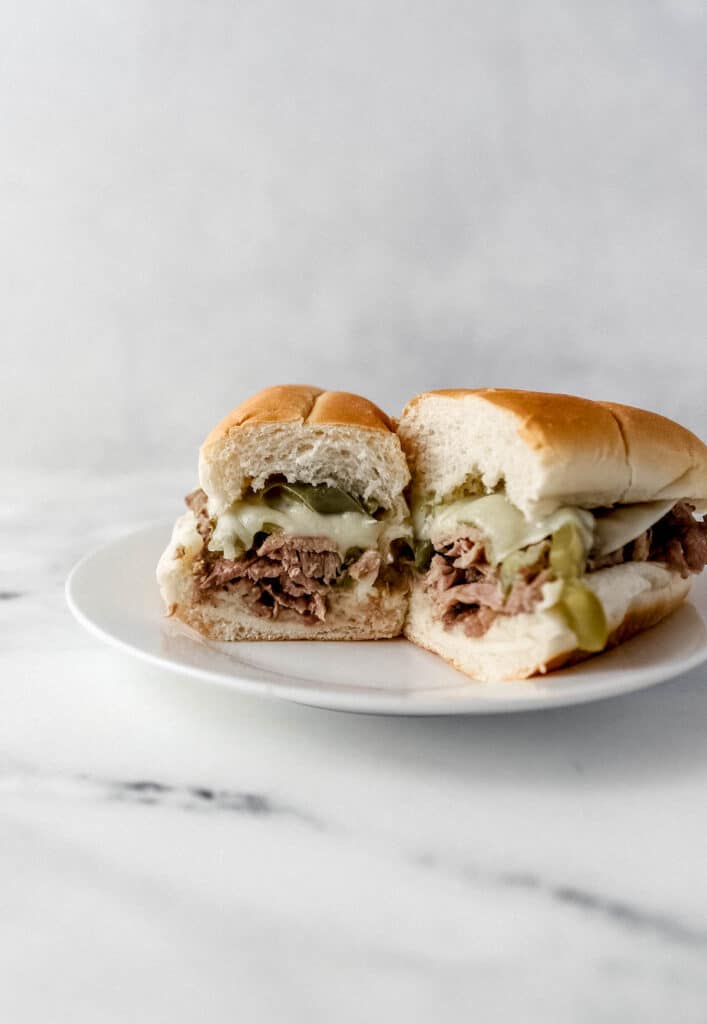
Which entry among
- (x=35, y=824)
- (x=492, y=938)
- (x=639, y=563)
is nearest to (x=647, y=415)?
(x=639, y=563)

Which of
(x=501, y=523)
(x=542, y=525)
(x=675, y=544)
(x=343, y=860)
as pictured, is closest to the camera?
(x=343, y=860)

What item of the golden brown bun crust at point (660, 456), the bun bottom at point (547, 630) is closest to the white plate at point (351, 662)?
the bun bottom at point (547, 630)

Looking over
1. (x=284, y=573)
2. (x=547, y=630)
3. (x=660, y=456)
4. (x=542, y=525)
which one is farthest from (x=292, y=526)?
(x=660, y=456)

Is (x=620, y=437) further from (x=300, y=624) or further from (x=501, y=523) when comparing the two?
(x=300, y=624)

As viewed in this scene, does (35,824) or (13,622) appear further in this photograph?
(13,622)

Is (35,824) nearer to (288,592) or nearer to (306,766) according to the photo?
(306,766)

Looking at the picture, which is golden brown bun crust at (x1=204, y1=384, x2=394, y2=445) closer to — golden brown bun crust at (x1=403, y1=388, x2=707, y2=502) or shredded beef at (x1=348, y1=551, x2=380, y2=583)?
golden brown bun crust at (x1=403, y1=388, x2=707, y2=502)
